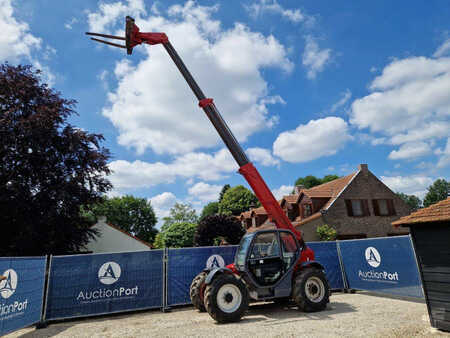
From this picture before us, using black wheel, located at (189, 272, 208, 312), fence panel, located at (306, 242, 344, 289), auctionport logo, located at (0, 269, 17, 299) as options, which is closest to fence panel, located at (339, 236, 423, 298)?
fence panel, located at (306, 242, 344, 289)

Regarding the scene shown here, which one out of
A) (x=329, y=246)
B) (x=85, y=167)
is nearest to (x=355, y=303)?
(x=329, y=246)

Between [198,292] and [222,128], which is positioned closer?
[198,292]

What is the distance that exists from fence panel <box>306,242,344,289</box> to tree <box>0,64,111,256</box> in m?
12.0

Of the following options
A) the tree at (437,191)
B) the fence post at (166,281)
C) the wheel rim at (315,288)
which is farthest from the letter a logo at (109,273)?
the tree at (437,191)

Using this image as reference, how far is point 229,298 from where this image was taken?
23.4 feet

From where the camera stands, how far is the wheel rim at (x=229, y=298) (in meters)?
7.00

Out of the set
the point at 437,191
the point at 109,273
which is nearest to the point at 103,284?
the point at 109,273

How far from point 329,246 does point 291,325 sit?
18.9ft

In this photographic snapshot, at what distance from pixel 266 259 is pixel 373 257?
4.50 meters

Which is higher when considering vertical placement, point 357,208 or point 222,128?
point 222,128

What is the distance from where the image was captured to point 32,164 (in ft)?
46.5

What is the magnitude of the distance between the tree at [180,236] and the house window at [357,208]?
15.1 metres

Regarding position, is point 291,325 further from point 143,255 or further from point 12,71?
point 12,71

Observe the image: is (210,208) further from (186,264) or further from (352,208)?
(186,264)
